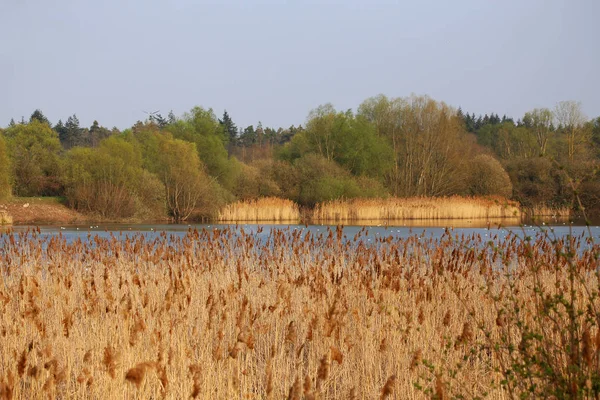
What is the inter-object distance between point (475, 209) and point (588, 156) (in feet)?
61.6

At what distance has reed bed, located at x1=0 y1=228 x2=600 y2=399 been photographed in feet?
12.9

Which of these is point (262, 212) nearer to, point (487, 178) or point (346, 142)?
point (346, 142)

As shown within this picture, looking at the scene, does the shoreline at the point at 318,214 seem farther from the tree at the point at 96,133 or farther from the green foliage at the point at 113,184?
the tree at the point at 96,133

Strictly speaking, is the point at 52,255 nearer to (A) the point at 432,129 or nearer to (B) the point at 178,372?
(B) the point at 178,372

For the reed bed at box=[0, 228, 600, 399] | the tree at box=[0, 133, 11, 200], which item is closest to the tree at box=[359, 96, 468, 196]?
the tree at box=[0, 133, 11, 200]

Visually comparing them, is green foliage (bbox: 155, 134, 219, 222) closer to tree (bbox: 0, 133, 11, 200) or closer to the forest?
the forest

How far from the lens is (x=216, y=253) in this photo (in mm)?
9688

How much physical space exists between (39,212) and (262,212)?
13.2 m

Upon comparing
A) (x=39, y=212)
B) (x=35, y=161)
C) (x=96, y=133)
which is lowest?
(x=39, y=212)

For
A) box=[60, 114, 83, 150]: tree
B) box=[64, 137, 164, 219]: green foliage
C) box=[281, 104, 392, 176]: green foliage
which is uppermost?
box=[60, 114, 83, 150]: tree

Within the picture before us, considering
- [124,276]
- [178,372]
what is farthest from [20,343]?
[124,276]

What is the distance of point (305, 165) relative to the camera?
44.8 metres

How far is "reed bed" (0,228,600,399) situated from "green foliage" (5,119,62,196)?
1379 inches

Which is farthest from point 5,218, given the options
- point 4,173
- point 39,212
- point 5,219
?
point 39,212
